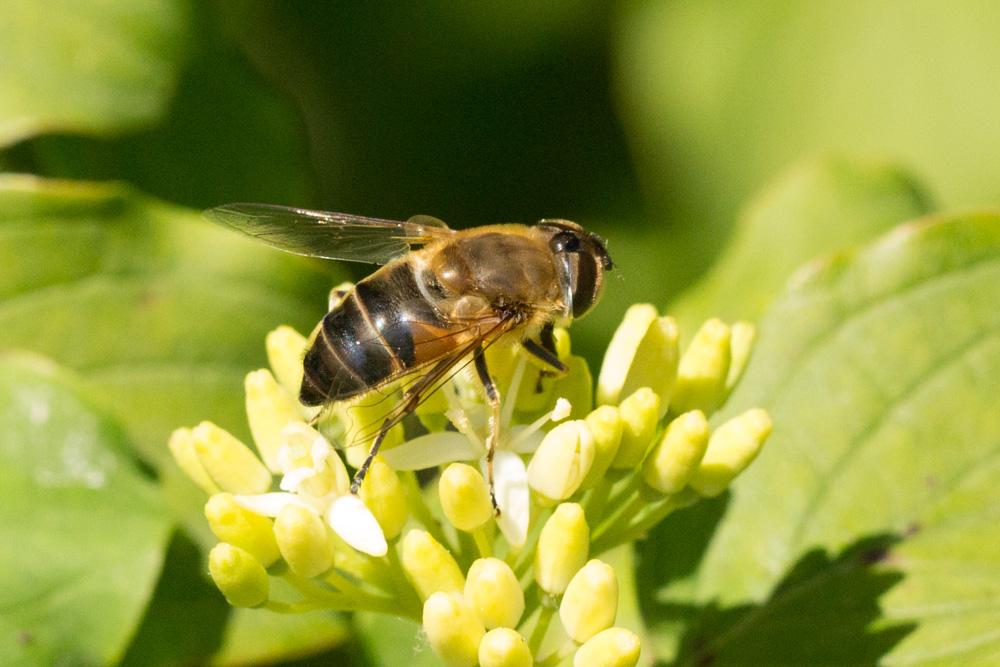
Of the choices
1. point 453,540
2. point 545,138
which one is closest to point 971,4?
point 545,138

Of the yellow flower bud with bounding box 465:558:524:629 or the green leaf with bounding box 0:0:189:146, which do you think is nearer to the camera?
the yellow flower bud with bounding box 465:558:524:629

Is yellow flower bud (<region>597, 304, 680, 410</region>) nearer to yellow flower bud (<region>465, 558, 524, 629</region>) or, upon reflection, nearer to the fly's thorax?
the fly's thorax

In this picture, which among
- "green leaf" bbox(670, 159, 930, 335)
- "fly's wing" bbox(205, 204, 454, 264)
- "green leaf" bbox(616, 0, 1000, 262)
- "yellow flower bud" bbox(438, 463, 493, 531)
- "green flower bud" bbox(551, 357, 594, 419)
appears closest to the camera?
"yellow flower bud" bbox(438, 463, 493, 531)

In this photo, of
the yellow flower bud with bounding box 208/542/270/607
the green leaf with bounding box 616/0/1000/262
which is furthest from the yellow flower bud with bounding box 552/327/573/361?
the green leaf with bounding box 616/0/1000/262

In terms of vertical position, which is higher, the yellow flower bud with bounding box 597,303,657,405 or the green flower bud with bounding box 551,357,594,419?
the yellow flower bud with bounding box 597,303,657,405

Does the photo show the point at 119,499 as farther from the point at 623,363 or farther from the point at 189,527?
the point at 623,363

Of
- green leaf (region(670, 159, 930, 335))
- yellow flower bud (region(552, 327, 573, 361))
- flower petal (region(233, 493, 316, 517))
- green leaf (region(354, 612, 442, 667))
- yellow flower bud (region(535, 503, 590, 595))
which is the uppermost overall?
green leaf (region(670, 159, 930, 335))

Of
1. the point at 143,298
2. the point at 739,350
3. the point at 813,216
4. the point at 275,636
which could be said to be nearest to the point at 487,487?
the point at 739,350
